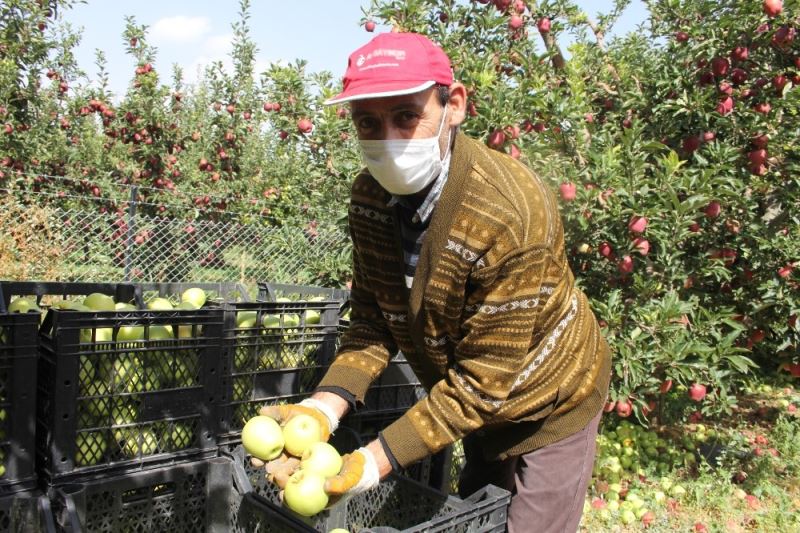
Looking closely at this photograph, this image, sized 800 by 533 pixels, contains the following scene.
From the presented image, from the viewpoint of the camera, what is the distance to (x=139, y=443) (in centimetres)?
211

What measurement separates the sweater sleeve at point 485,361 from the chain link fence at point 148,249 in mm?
4440

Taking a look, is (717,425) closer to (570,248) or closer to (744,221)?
(744,221)

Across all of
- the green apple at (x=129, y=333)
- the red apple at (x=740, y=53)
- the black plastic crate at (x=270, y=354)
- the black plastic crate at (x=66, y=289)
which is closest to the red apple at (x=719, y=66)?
the red apple at (x=740, y=53)

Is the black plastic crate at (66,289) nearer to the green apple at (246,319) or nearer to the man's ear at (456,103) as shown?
the green apple at (246,319)

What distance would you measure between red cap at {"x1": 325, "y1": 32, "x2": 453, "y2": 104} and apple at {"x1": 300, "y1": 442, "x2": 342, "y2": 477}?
0.81 metres

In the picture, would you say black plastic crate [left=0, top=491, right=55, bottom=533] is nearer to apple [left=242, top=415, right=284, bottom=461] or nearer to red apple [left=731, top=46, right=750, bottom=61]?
apple [left=242, top=415, right=284, bottom=461]

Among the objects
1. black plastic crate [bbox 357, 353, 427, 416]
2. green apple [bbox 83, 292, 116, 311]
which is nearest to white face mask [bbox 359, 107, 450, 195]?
black plastic crate [bbox 357, 353, 427, 416]

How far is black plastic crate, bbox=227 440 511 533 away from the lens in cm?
168

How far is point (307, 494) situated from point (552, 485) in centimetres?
78

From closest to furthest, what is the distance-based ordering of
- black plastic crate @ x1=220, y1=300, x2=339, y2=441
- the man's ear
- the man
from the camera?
the man, the man's ear, black plastic crate @ x1=220, y1=300, x2=339, y2=441

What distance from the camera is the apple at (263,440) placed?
5.53 ft

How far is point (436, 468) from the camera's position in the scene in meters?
2.71

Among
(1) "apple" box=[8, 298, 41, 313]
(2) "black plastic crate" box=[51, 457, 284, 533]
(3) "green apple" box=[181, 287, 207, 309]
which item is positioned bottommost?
(2) "black plastic crate" box=[51, 457, 284, 533]

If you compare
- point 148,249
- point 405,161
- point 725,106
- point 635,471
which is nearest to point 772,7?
point 725,106
